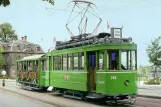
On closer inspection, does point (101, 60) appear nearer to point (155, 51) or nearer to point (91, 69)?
point (91, 69)

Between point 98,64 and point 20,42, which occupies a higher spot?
point 20,42

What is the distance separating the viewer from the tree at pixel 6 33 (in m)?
102

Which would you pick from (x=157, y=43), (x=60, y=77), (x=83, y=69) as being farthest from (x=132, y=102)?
(x=157, y=43)

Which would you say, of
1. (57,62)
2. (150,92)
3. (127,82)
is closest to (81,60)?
(127,82)

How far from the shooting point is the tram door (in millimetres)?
18656

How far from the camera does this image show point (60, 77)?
74.8 ft

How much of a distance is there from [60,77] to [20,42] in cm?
8179

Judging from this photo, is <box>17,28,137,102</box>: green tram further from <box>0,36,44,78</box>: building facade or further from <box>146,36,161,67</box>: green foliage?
<box>0,36,44,78</box>: building facade

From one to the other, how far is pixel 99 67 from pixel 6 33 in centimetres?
8825

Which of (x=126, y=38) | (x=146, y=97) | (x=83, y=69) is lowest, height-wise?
(x=146, y=97)

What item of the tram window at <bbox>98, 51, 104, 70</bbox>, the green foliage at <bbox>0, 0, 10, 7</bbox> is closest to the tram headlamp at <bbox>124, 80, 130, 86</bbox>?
the tram window at <bbox>98, 51, 104, 70</bbox>

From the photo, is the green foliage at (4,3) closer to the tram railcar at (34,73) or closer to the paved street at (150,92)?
the paved street at (150,92)

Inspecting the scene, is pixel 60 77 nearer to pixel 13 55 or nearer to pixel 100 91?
pixel 100 91

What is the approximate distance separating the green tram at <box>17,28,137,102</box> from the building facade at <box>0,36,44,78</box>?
8103 centimetres
